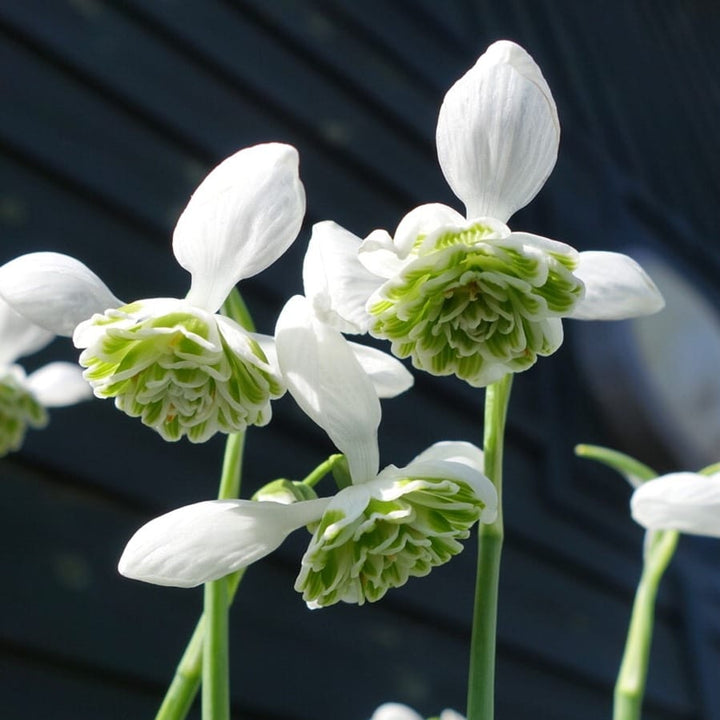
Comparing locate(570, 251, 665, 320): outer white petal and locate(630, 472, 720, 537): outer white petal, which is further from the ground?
locate(570, 251, 665, 320): outer white petal

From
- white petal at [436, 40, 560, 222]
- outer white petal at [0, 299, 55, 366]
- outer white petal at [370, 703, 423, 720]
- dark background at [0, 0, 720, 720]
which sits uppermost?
dark background at [0, 0, 720, 720]

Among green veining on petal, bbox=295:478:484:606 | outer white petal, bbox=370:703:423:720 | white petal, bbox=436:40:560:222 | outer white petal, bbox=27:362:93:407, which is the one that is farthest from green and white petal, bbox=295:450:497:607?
outer white petal, bbox=27:362:93:407

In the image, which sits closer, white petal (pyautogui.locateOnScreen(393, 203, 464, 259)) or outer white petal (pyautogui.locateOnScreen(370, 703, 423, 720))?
white petal (pyautogui.locateOnScreen(393, 203, 464, 259))

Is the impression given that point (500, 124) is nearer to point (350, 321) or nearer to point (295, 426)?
→ point (350, 321)

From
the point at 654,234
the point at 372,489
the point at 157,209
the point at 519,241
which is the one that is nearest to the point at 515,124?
the point at 519,241

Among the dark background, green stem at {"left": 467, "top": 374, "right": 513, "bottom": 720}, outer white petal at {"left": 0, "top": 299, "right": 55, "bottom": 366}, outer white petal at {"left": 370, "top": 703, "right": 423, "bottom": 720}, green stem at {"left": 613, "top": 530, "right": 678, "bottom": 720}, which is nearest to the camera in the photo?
green stem at {"left": 467, "top": 374, "right": 513, "bottom": 720}

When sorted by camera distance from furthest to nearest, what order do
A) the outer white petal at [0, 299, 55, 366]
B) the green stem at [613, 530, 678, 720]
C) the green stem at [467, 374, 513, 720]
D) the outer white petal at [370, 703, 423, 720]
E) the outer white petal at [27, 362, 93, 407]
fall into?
1. the outer white petal at [27, 362, 93, 407]
2. the outer white petal at [0, 299, 55, 366]
3. the outer white petal at [370, 703, 423, 720]
4. the green stem at [613, 530, 678, 720]
5. the green stem at [467, 374, 513, 720]

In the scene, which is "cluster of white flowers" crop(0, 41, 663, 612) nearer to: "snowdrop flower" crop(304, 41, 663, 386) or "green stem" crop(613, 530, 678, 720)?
"snowdrop flower" crop(304, 41, 663, 386)
